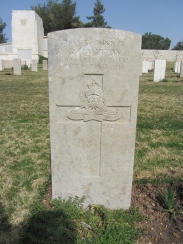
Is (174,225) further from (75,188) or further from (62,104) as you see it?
(62,104)

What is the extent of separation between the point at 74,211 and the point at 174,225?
100 cm

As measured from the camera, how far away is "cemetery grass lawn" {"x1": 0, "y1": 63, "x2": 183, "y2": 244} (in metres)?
2.16

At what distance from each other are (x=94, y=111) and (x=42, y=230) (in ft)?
3.99

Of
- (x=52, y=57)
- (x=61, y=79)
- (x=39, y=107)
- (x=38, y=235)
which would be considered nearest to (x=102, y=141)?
(x=61, y=79)

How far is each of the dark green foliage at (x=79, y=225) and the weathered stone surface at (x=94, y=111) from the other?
12 cm

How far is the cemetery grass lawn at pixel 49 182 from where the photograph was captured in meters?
2.16

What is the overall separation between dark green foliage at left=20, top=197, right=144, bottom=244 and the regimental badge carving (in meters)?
0.89

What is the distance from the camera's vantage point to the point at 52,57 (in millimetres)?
2023

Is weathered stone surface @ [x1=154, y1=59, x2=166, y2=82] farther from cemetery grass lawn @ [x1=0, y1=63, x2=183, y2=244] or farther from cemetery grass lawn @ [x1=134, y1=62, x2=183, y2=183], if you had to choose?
cemetery grass lawn @ [x1=0, y1=63, x2=183, y2=244]

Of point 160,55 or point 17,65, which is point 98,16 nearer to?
point 160,55

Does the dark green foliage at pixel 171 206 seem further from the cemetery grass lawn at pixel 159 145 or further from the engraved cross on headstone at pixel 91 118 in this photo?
the engraved cross on headstone at pixel 91 118

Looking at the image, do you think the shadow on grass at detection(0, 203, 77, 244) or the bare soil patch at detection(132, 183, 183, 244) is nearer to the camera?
the shadow on grass at detection(0, 203, 77, 244)

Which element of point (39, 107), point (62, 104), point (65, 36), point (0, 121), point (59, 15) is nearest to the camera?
point (65, 36)

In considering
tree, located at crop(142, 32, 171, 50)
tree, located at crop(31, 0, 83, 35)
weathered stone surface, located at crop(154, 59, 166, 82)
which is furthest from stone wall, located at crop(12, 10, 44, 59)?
tree, located at crop(142, 32, 171, 50)
